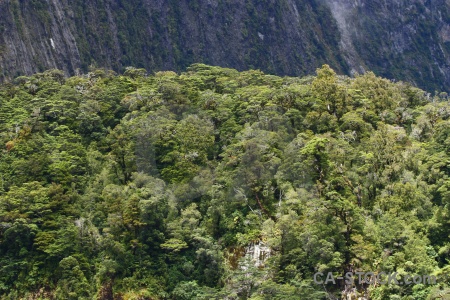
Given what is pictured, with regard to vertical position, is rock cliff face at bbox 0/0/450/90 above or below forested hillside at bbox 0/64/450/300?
above

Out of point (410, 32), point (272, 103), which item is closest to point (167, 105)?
point (272, 103)

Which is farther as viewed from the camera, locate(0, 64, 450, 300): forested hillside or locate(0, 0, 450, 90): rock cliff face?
locate(0, 0, 450, 90): rock cliff face

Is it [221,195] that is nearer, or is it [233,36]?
[221,195]

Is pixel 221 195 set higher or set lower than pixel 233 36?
lower

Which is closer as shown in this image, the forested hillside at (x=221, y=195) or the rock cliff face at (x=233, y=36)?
the forested hillside at (x=221, y=195)
